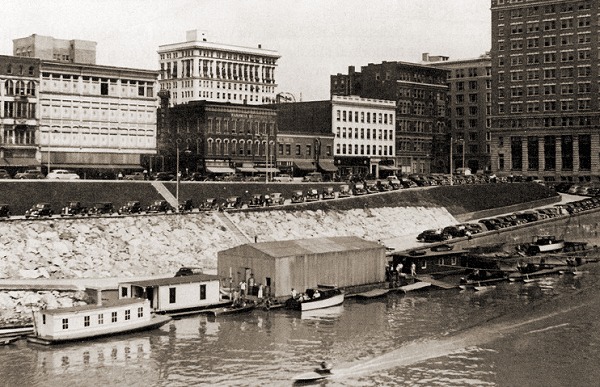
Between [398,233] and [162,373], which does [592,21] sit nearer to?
[398,233]

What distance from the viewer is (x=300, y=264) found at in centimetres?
7288

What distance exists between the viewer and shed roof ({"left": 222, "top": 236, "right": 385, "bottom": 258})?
72.6 metres

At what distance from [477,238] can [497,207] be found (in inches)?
1268

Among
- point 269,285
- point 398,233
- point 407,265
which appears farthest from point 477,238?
point 269,285

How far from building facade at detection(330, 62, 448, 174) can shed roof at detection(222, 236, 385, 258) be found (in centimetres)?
10807

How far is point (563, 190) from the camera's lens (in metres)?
163

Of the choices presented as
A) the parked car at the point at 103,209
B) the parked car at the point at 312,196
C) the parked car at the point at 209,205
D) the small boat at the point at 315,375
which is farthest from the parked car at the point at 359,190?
the small boat at the point at 315,375

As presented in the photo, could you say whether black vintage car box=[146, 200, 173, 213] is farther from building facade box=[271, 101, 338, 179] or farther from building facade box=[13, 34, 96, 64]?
building facade box=[271, 101, 338, 179]

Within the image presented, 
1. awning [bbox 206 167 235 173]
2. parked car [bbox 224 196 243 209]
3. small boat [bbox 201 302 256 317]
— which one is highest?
awning [bbox 206 167 235 173]

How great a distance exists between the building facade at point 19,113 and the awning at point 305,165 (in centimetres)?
4868

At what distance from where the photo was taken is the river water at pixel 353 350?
50.5m

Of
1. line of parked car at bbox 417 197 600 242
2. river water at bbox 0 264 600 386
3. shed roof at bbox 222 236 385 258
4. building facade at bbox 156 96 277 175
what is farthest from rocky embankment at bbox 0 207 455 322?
building facade at bbox 156 96 277 175

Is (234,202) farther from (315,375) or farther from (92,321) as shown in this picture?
(315,375)

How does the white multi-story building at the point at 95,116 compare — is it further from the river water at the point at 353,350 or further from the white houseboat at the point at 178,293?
the river water at the point at 353,350
